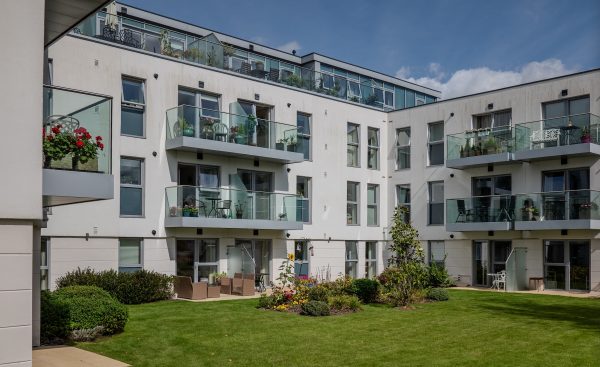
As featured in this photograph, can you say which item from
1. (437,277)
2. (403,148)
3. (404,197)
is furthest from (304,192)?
(437,277)

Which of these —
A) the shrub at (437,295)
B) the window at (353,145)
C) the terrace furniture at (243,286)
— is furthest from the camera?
the window at (353,145)

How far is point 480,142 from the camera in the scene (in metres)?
24.9

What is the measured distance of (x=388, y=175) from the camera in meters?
28.7

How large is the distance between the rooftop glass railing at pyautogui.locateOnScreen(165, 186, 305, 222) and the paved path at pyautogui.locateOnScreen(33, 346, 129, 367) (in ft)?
32.3

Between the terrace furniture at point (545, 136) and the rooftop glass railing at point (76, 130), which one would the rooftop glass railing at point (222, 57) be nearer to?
the rooftop glass railing at point (76, 130)

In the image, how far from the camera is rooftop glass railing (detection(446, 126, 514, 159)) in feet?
79.5

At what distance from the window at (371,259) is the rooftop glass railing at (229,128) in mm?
6799

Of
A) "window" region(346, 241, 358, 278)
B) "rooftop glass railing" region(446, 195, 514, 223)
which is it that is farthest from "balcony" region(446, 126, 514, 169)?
"window" region(346, 241, 358, 278)

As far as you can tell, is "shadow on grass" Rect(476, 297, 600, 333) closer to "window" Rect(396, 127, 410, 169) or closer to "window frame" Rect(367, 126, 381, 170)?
"window" Rect(396, 127, 410, 169)

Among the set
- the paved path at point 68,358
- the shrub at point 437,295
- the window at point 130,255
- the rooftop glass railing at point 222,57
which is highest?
the rooftop glass railing at point 222,57

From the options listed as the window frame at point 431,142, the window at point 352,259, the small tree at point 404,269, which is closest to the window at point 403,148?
the window frame at point 431,142

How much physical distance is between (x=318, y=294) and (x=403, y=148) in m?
13.3

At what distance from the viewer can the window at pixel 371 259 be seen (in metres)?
27.7

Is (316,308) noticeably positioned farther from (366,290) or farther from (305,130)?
(305,130)
